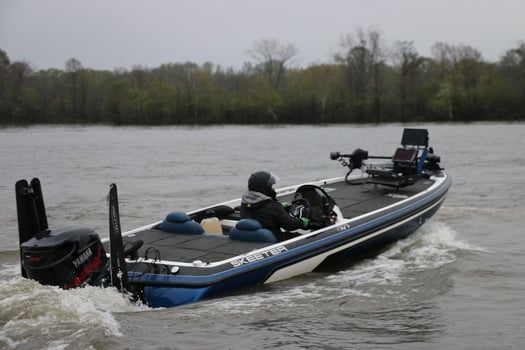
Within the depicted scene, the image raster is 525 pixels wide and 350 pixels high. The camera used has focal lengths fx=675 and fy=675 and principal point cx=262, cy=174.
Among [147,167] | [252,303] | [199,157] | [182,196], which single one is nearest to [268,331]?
[252,303]

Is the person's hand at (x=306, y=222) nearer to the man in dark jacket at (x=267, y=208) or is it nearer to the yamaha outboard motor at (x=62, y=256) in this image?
the man in dark jacket at (x=267, y=208)

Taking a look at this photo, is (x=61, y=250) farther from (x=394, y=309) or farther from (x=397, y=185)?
(x=397, y=185)

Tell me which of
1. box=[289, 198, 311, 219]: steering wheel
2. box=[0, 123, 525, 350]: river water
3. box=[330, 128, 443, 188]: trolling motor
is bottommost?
box=[0, 123, 525, 350]: river water

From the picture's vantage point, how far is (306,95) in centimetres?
6238

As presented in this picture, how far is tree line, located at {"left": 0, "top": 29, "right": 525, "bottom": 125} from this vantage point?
196 ft

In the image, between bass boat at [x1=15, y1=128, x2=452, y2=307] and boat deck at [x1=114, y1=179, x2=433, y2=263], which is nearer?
bass boat at [x1=15, y1=128, x2=452, y2=307]

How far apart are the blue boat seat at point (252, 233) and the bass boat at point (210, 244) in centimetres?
1

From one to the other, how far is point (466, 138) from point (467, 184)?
19899 mm

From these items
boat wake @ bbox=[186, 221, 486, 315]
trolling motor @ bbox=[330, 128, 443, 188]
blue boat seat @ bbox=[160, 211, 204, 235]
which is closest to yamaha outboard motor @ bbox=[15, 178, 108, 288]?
boat wake @ bbox=[186, 221, 486, 315]

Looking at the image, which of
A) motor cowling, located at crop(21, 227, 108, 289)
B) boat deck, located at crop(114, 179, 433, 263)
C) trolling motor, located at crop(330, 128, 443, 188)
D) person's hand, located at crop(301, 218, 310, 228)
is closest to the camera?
motor cowling, located at crop(21, 227, 108, 289)

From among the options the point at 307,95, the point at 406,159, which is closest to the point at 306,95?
the point at 307,95

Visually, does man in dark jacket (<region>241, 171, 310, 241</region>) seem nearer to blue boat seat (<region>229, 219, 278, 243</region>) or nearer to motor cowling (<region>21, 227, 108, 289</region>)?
blue boat seat (<region>229, 219, 278, 243</region>)

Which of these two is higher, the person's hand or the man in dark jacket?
the man in dark jacket

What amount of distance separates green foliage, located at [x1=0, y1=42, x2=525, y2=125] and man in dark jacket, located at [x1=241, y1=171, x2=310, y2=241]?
5355cm
